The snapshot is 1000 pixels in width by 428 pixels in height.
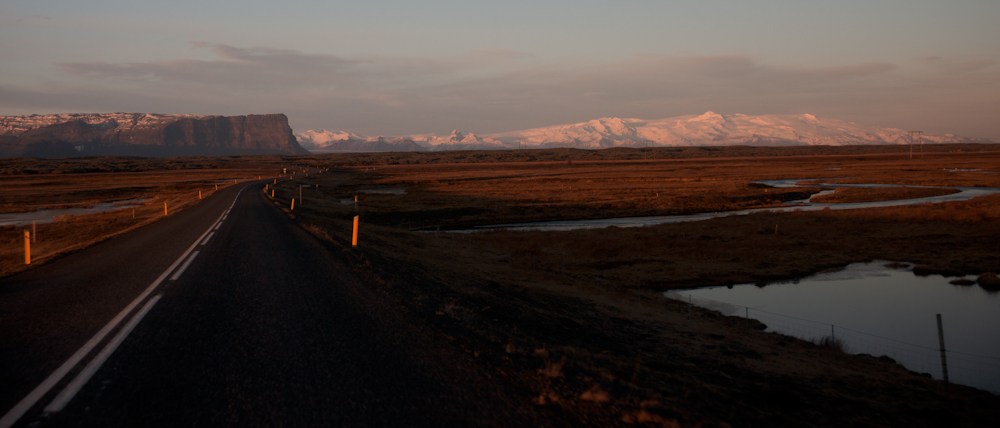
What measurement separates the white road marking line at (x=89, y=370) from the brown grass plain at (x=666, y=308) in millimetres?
4142

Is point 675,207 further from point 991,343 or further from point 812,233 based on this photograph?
point 991,343

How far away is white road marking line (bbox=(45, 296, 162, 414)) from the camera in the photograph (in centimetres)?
478

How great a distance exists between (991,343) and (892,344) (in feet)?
11.2

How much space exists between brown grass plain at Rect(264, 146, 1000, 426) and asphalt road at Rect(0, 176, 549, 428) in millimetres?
905

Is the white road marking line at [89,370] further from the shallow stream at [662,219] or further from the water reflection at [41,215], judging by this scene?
the water reflection at [41,215]

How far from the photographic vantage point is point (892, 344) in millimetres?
16344

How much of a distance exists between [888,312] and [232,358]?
23.3m

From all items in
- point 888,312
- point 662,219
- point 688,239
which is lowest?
point 888,312

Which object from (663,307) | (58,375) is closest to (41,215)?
(58,375)

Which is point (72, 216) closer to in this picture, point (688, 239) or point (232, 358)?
point (232, 358)

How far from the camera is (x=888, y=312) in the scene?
65.5 feet

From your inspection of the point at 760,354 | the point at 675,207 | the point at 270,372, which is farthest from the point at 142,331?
the point at 675,207

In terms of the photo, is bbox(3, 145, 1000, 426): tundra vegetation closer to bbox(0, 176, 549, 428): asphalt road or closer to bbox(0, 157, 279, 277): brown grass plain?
bbox(0, 176, 549, 428): asphalt road

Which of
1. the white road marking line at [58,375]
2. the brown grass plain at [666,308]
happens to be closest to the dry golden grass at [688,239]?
the brown grass plain at [666,308]
